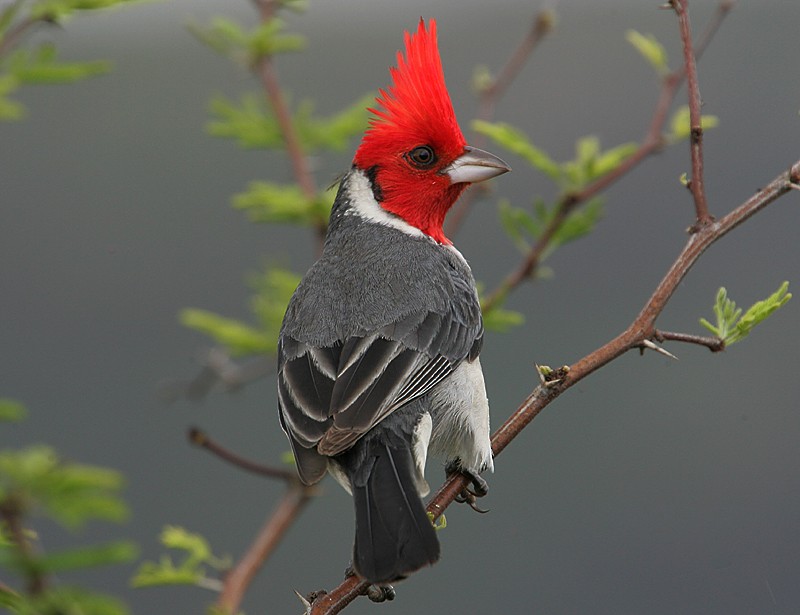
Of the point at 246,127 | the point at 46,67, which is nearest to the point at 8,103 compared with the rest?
the point at 46,67

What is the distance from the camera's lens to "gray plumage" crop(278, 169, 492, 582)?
338 centimetres

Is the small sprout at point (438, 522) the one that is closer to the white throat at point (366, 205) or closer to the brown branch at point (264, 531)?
the brown branch at point (264, 531)

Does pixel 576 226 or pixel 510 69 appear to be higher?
pixel 510 69

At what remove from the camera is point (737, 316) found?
2879 millimetres

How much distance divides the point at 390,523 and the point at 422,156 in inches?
73.5

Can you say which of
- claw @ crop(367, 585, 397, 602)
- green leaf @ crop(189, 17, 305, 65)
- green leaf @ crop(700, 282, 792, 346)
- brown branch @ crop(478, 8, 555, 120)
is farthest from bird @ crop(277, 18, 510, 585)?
green leaf @ crop(700, 282, 792, 346)

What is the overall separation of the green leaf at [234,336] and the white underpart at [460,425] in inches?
29.6

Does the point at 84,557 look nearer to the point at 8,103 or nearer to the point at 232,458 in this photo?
the point at 232,458

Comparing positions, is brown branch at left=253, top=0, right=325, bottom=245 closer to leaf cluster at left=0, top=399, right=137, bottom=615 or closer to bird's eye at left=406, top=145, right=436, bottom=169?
bird's eye at left=406, top=145, right=436, bottom=169

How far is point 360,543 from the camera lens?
9.91 feet

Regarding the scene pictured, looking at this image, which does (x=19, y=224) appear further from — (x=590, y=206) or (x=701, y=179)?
(x=701, y=179)

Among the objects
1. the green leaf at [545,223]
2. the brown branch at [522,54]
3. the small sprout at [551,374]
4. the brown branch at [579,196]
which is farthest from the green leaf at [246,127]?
the small sprout at [551,374]

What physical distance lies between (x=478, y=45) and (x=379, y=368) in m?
11.4

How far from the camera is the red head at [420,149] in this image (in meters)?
4.18
